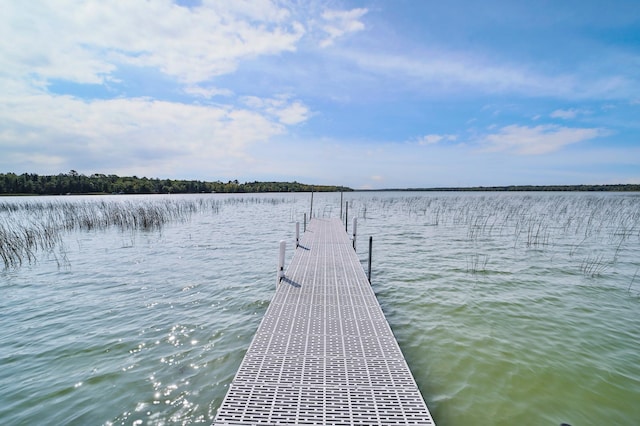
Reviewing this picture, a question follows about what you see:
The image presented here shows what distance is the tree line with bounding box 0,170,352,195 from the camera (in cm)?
6050

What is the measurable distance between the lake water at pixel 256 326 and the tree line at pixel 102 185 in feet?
148

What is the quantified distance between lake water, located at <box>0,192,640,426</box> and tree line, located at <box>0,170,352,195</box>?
45.2m

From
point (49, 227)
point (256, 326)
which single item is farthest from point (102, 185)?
point (256, 326)

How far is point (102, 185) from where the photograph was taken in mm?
69688

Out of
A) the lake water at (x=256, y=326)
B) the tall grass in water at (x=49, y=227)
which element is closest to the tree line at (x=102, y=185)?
the tall grass in water at (x=49, y=227)

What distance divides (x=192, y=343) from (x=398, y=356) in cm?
410

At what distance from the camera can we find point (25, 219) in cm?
2117

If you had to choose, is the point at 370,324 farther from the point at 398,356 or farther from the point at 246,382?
the point at 246,382

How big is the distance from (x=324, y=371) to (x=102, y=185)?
85843mm

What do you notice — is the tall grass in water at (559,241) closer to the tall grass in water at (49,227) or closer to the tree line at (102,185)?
the tall grass in water at (49,227)

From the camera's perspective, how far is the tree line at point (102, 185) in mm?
60500

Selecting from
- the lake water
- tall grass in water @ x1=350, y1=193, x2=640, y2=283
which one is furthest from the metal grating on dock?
tall grass in water @ x1=350, y1=193, x2=640, y2=283

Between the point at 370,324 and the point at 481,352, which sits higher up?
the point at 370,324

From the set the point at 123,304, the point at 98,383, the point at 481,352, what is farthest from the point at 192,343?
the point at 481,352
